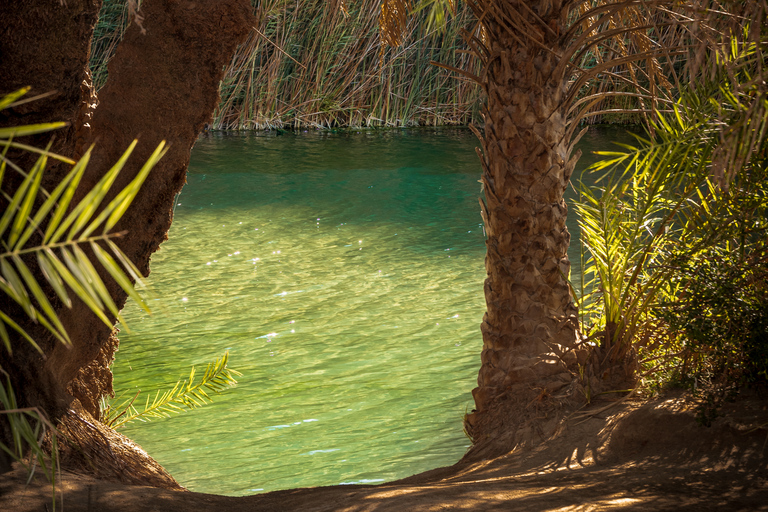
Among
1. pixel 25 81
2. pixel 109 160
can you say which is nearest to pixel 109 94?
pixel 109 160

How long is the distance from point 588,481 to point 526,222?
3.36 feet

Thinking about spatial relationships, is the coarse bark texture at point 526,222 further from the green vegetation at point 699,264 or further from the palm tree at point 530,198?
the green vegetation at point 699,264

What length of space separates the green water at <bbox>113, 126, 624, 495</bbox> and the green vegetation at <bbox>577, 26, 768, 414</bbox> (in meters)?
1.05

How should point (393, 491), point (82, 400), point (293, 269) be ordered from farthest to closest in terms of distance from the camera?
1. point (293, 269)
2. point (82, 400)
3. point (393, 491)

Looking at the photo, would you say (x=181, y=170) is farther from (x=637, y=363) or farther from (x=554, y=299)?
(x=637, y=363)

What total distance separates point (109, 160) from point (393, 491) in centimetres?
117

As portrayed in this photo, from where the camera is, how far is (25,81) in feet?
5.56

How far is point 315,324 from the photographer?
4.68m

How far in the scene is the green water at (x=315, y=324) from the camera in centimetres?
327

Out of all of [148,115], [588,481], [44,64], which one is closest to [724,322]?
[588,481]

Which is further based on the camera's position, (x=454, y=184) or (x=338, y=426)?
(x=454, y=184)

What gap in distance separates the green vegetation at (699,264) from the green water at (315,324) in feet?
3.46

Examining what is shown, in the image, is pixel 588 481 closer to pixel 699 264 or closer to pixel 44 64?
pixel 699 264

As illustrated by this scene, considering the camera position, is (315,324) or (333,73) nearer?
(315,324)
